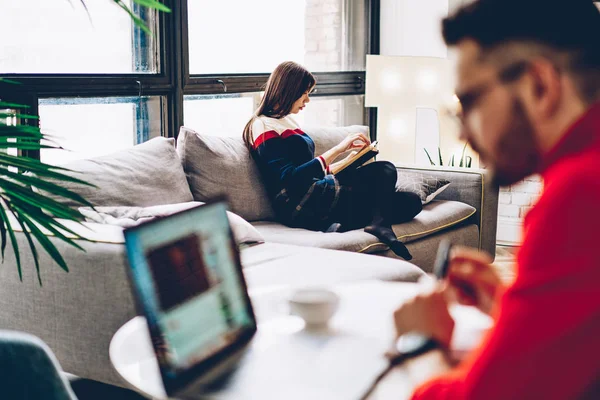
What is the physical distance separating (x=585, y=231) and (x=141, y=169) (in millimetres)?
2502

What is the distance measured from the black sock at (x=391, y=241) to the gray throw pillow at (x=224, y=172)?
0.49m

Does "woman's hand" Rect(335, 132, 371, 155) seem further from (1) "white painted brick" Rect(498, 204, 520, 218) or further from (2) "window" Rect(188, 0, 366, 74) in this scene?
(1) "white painted brick" Rect(498, 204, 520, 218)

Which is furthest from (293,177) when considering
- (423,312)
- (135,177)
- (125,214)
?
(423,312)

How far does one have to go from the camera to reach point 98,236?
2.28 metres

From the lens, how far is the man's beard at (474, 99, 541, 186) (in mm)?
663

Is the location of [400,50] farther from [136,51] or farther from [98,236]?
[98,236]

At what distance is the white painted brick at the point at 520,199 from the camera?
504 centimetres

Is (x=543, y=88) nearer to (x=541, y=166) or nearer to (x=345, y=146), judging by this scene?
(x=541, y=166)

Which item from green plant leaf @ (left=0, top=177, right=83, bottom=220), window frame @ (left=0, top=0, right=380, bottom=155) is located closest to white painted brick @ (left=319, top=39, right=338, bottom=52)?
window frame @ (left=0, top=0, right=380, bottom=155)

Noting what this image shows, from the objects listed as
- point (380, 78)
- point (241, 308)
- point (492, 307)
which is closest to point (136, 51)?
point (380, 78)

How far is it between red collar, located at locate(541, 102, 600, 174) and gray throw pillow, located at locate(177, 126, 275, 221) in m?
2.65

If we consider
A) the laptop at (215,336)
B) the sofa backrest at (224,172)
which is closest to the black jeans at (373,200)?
the sofa backrest at (224,172)

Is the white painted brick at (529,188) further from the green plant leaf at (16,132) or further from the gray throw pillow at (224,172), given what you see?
the green plant leaf at (16,132)

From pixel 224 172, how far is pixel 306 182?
0.36m
